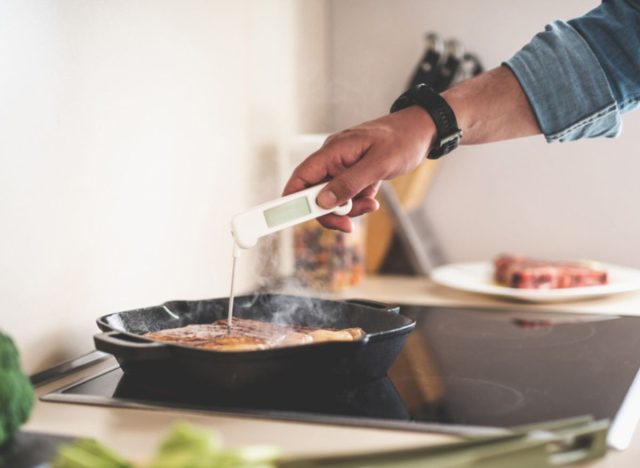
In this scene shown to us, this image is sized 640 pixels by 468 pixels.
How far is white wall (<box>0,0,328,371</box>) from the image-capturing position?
101 cm

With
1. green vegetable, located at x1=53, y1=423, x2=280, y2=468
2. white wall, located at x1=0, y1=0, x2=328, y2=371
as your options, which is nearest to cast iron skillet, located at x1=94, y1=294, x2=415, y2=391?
white wall, located at x1=0, y1=0, x2=328, y2=371

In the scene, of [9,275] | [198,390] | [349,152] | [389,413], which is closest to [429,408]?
[389,413]

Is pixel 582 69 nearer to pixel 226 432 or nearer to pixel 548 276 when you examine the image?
pixel 548 276

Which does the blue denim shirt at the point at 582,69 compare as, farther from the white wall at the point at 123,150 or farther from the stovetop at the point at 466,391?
the white wall at the point at 123,150

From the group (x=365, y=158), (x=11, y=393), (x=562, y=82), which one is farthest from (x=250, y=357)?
(x=562, y=82)

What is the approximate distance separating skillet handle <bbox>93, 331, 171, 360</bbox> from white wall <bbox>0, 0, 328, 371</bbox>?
177 millimetres

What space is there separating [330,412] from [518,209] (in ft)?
4.01

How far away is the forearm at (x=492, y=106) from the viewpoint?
119cm

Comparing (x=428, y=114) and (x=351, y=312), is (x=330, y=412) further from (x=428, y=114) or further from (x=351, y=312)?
(x=428, y=114)

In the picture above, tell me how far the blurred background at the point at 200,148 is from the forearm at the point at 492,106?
0.48 metres

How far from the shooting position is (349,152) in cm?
117

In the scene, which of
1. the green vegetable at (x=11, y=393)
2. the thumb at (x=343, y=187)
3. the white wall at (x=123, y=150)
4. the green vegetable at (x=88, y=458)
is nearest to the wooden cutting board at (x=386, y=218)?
the white wall at (x=123, y=150)

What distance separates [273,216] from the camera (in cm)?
107

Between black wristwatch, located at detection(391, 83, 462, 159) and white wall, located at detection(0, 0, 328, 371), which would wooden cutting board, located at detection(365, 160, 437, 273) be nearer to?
white wall, located at detection(0, 0, 328, 371)
